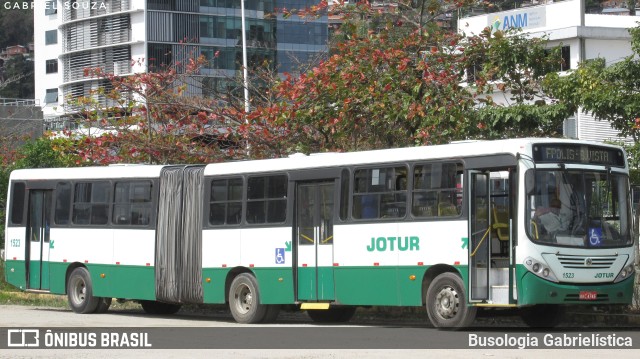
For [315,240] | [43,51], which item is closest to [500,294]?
[315,240]

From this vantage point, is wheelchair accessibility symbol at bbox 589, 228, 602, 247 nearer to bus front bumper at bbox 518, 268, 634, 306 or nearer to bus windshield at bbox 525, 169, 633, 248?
bus windshield at bbox 525, 169, 633, 248

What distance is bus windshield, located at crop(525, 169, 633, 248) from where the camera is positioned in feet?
62.3

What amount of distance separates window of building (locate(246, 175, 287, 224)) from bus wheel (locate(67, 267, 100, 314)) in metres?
4.96

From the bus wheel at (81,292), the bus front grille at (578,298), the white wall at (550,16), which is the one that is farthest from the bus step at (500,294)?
the white wall at (550,16)

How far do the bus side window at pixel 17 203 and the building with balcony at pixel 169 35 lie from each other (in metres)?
52.9

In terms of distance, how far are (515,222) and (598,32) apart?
45.9m

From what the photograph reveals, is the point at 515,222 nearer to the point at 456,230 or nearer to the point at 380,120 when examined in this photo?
the point at 456,230

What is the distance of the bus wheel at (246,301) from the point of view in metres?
23.3

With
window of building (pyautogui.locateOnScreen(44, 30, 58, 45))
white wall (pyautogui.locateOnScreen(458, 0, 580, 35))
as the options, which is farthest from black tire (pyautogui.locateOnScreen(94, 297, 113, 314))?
window of building (pyautogui.locateOnScreen(44, 30, 58, 45))

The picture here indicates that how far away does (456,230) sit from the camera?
19.8 meters

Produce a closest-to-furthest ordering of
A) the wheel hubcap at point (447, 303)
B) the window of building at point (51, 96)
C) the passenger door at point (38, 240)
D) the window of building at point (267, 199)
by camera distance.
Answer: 1. the wheel hubcap at point (447, 303)
2. the window of building at point (267, 199)
3. the passenger door at point (38, 240)
4. the window of building at point (51, 96)

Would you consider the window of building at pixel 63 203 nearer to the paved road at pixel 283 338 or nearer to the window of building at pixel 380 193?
the paved road at pixel 283 338

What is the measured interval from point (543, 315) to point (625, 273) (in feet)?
6.38
